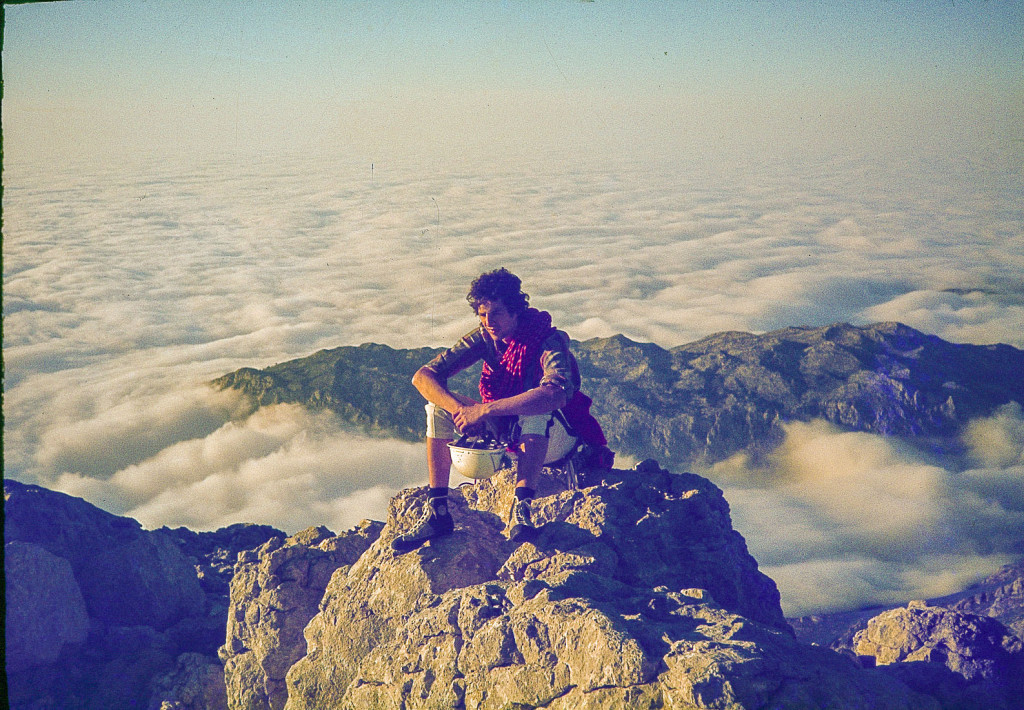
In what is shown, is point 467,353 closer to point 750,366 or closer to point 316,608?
point 316,608

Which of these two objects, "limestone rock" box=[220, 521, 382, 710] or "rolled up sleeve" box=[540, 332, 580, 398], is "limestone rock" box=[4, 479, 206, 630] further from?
"rolled up sleeve" box=[540, 332, 580, 398]

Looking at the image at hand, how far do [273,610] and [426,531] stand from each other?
1120 mm

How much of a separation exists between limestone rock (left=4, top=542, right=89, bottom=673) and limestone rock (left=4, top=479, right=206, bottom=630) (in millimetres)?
359

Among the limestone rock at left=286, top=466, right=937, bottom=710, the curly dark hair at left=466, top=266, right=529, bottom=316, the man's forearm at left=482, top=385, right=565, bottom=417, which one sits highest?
the curly dark hair at left=466, top=266, right=529, bottom=316

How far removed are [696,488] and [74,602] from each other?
378 centimetres

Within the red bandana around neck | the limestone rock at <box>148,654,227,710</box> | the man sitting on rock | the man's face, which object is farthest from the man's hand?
the limestone rock at <box>148,654,227,710</box>

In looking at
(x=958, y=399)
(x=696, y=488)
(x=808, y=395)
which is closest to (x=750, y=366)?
(x=808, y=395)

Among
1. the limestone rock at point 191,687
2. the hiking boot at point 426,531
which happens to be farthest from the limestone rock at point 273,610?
the hiking boot at point 426,531

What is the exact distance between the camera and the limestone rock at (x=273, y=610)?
15.2ft

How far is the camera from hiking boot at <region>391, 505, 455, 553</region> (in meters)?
4.21

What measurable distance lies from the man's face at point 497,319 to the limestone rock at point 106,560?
3159 millimetres

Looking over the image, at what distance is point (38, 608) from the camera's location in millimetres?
5004

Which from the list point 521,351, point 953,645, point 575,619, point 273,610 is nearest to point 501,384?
point 521,351

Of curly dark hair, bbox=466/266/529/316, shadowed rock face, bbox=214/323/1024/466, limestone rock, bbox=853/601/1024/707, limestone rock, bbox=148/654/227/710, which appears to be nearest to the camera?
limestone rock, bbox=853/601/1024/707
